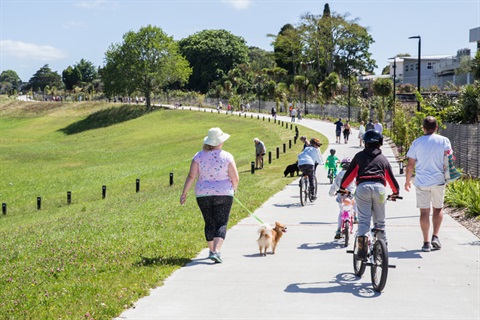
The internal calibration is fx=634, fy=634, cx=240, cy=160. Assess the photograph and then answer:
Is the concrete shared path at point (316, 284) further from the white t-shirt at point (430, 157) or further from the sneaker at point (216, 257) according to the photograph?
the white t-shirt at point (430, 157)

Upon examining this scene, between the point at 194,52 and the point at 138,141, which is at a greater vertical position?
the point at 194,52

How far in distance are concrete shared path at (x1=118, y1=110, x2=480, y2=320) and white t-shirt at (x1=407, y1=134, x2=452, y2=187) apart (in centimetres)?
113

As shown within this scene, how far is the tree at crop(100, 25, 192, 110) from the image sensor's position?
297 ft

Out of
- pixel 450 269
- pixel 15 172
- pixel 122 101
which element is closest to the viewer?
pixel 450 269

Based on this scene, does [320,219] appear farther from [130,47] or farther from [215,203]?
[130,47]

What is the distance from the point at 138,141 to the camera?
62625 millimetres

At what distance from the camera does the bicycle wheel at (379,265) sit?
7.08 metres

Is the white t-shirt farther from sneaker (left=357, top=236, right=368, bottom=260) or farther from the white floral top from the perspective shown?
the white floral top

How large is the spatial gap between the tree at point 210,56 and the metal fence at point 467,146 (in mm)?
95660

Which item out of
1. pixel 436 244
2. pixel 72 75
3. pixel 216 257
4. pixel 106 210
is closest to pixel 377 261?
pixel 216 257

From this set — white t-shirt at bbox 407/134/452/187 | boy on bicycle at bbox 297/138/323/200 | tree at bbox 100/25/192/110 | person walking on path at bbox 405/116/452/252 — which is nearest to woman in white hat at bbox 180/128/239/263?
person walking on path at bbox 405/116/452/252

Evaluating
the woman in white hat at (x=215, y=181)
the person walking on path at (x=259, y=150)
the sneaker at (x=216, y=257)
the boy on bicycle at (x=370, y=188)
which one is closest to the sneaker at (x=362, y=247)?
the boy on bicycle at (x=370, y=188)

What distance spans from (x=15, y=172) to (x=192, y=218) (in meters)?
32.1

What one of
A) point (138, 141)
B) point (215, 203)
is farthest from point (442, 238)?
point (138, 141)
